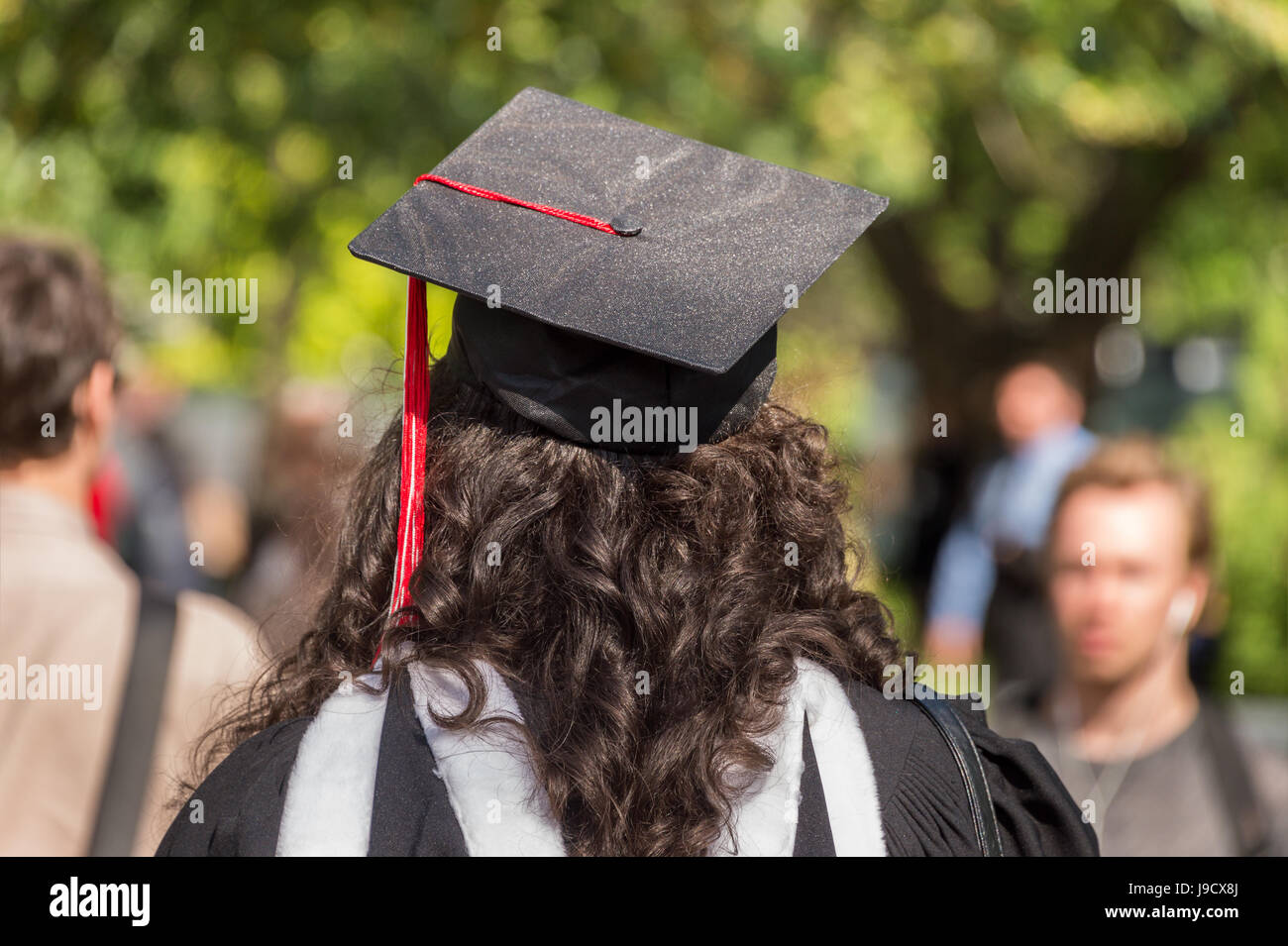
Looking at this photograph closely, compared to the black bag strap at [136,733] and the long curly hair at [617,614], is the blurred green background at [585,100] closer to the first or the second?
the long curly hair at [617,614]

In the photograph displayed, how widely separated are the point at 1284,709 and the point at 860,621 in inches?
232

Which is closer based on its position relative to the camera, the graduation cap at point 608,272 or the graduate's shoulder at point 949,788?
the graduate's shoulder at point 949,788

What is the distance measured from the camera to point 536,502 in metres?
1.37

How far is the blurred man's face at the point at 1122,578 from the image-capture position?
2740mm

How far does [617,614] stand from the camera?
1.37 meters

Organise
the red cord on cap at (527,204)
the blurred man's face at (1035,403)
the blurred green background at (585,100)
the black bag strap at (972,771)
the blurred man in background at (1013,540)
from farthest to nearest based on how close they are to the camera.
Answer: the blurred man's face at (1035,403)
the blurred man in background at (1013,540)
the blurred green background at (585,100)
the red cord on cap at (527,204)
the black bag strap at (972,771)

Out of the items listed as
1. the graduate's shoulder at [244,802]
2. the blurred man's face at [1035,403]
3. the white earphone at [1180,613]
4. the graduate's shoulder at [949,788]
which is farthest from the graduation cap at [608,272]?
the blurred man's face at [1035,403]

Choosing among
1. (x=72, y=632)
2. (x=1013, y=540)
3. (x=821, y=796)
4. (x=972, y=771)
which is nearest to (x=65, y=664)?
(x=72, y=632)

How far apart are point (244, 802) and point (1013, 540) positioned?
4.35m

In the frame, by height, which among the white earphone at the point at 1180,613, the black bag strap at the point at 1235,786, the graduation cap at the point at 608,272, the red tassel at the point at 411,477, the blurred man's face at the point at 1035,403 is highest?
the blurred man's face at the point at 1035,403

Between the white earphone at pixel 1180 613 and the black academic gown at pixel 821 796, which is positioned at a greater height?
the white earphone at pixel 1180 613

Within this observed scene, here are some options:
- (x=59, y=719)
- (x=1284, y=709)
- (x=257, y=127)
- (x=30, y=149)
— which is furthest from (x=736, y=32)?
(x=1284, y=709)

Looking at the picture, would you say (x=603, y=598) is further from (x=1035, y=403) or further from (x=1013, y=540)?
(x=1035, y=403)

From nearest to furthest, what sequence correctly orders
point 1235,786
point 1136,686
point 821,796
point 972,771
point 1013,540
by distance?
1. point 821,796
2. point 972,771
3. point 1235,786
4. point 1136,686
5. point 1013,540
